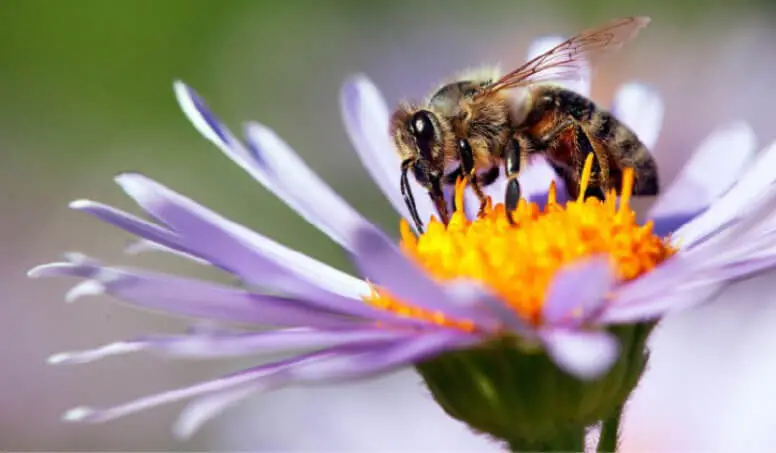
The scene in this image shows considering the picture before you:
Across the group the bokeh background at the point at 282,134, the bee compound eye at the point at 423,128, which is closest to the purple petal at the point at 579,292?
the bee compound eye at the point at 423,128

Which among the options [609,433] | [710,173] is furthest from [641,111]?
[609,433]

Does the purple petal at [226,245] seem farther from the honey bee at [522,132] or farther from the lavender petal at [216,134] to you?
the honey bee at [522,132]

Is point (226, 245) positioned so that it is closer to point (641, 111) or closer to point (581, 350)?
point (581, 350)

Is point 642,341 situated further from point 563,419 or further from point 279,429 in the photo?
point 279,429

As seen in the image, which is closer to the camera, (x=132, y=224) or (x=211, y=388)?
(x=211, y=388)

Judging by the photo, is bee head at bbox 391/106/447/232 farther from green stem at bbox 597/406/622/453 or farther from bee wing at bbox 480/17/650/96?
green stem at bbox 597/406/622/453

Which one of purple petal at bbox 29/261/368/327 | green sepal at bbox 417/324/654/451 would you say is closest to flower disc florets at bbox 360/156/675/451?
green sepal at bbox 417/324/654/451
